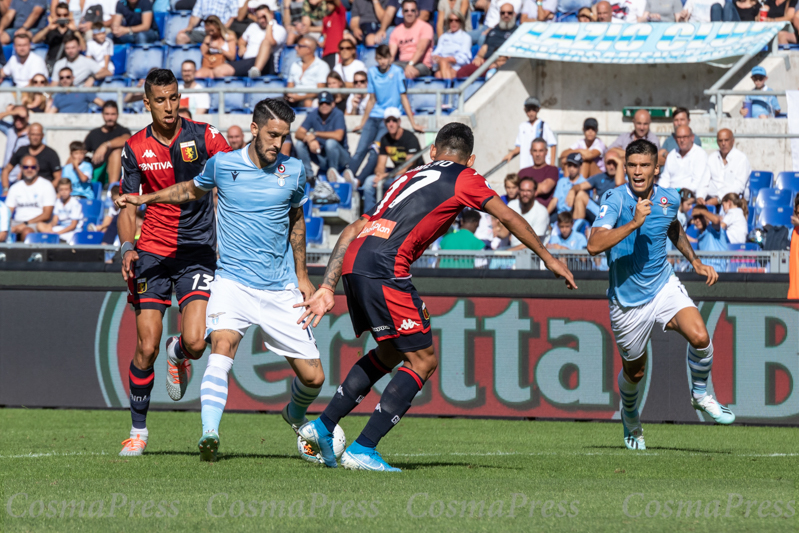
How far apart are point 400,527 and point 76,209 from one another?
12181 mm

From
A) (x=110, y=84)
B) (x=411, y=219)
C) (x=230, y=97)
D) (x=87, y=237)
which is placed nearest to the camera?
(x=411, y=219)

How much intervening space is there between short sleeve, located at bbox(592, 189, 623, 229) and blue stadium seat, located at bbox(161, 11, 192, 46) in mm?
14492

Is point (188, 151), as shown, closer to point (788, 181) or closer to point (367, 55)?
point (788, 181)

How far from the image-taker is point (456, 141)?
21.9ft

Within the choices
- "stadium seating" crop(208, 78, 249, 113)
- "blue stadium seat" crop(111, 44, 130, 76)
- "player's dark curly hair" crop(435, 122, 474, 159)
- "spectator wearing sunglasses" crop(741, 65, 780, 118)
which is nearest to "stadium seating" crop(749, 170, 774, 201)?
"spectator wearing sunglasses" crop(741, 65, 780, 118)

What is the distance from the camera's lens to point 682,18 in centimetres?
1862

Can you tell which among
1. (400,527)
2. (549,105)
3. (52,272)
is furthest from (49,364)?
(549,105)

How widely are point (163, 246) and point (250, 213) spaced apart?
110 centimetres

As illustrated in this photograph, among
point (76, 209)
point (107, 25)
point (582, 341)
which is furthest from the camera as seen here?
point (107, 25)

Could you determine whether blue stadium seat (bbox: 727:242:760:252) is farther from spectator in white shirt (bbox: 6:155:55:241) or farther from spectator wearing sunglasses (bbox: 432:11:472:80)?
spectator in white shirt (bbox: 6:155:55:241)

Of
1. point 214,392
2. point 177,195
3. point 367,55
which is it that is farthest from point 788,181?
point 214,392

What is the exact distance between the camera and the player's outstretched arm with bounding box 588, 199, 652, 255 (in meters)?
7.32

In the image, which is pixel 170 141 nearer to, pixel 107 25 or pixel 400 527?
pixel 400 527

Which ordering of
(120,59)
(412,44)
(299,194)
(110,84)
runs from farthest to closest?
(120,59) → (110,84) → (412,44) → (299,194)
